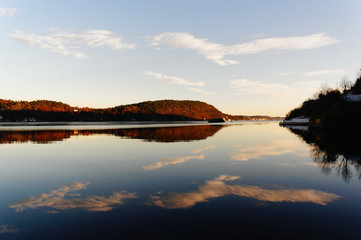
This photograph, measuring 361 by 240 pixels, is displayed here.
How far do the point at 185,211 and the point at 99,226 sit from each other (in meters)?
3.41

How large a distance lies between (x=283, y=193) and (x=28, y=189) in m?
14.3

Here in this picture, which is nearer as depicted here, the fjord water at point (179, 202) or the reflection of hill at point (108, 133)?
the fjord water at point (179, 202)

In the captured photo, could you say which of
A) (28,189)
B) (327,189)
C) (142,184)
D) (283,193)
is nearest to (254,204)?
(283,193)

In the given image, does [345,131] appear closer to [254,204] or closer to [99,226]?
[254,204]

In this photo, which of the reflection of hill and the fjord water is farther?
the reflection of hill

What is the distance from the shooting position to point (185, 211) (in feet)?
30.3

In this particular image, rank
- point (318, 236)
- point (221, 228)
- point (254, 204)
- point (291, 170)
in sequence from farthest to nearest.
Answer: point (291, 170) → point (254, 204) → point (221, 228) → point (318, 236)

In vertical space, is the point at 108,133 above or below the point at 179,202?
above

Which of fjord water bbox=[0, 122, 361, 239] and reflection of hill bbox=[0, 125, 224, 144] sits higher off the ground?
reflection of hill bbox=[0, 125, 224, 144]

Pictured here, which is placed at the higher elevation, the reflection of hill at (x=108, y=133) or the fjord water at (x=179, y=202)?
the reflection of hill at (x=108, y=133)

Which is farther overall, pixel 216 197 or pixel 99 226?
pixel 216 197

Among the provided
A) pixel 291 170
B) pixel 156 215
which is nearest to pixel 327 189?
pixel 291 170

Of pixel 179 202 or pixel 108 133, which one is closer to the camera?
pixel 179 202

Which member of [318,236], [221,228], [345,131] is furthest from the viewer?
[345,131]
